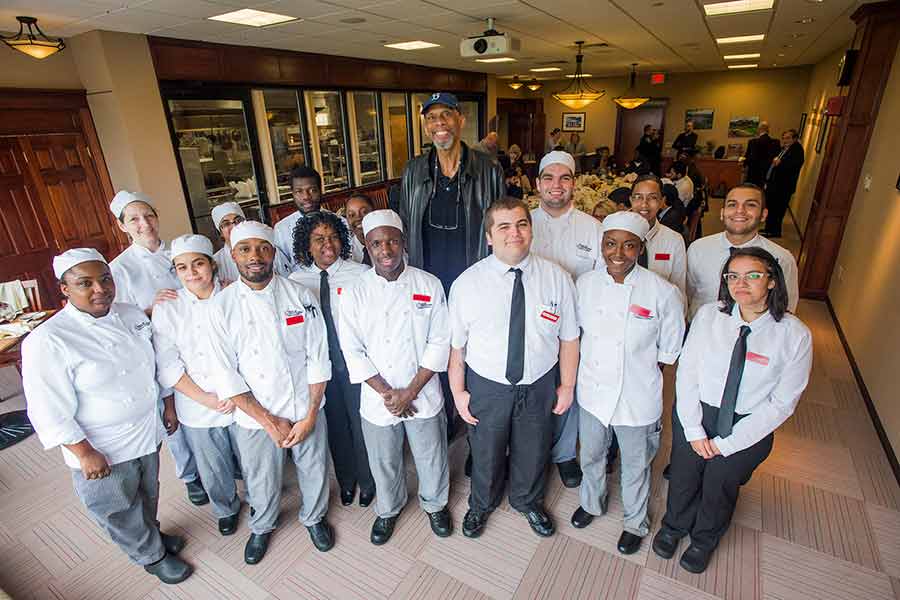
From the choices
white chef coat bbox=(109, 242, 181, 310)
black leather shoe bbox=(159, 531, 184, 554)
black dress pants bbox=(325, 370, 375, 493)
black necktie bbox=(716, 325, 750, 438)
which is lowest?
black leather shoe bbox=(159, 531, 184, 554)

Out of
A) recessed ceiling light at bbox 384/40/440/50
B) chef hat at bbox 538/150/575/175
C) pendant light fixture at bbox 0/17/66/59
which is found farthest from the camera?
recessed ceiling light at bbox 384/40/440/50

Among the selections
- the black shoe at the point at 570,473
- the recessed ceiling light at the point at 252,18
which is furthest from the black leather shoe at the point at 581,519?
the recessed ceiling light at the point at 252,18

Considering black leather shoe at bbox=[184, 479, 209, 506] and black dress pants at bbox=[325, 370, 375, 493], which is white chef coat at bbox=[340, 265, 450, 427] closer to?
black dress pants at bbox=[325, 370, 375, 493]

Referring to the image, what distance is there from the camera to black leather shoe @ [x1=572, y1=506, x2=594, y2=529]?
244 cm

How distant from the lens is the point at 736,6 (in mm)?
4801

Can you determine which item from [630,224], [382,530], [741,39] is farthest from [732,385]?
[741,39]

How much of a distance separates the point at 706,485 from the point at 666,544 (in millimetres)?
411

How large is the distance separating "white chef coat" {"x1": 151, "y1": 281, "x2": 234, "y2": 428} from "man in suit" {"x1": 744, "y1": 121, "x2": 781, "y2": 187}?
33.9ft

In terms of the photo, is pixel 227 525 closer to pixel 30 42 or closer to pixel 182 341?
pixel 182 341

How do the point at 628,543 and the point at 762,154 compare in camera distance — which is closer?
the point at 628,543

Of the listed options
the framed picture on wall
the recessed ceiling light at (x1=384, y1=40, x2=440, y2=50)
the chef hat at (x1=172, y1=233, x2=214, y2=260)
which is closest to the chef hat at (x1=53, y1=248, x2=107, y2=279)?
the chef hat at (x1=172, y1=233, x2=214, y2=260)

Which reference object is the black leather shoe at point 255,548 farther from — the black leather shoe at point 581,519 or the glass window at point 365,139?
the glass window at point 365,139

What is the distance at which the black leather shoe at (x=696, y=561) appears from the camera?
7.10 ft

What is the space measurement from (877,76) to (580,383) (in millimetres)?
4859
